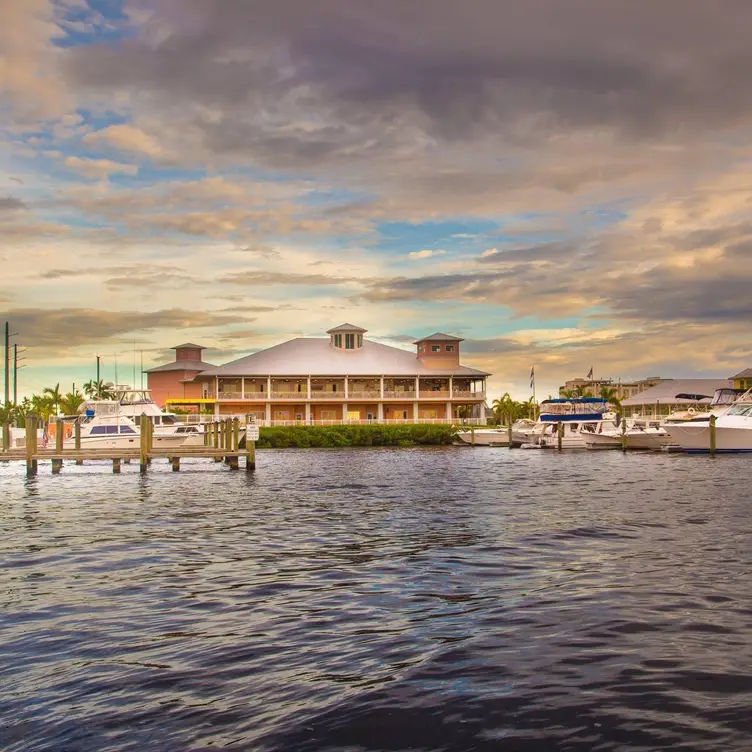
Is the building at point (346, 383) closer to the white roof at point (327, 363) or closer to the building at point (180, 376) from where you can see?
the white roof at point (327, 363)

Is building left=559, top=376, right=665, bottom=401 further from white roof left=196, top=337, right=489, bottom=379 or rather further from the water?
the water

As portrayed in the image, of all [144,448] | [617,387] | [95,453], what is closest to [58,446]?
[95,453]

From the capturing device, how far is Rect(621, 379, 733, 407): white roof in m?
127

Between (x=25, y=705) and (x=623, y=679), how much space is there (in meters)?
5.55

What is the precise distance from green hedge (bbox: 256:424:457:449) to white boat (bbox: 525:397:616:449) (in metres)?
13.8

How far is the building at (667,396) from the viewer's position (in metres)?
120

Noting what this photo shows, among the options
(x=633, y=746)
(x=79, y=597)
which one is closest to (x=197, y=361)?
(x=79, y=597)

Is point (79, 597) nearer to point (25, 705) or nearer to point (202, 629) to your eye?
point (202, 629)

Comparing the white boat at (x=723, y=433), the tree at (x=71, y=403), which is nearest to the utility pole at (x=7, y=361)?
the tree at (x=71, y=403)

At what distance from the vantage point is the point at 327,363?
328ft

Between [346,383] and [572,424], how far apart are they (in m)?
29.4

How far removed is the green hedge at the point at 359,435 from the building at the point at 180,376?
23580 millimetres

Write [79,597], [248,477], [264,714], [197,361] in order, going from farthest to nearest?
[197,361], [248,477], [79,597], [264,714]

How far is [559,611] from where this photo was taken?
11492 mm
